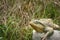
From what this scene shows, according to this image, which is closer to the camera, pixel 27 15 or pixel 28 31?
pixel 28 31

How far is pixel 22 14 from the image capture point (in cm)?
431

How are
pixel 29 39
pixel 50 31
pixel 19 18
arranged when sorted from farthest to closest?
pixel 19 18, pixel 29 39, pixel 50 31

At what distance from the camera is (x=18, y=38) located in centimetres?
395

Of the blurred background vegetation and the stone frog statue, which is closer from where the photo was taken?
the stone frog statue

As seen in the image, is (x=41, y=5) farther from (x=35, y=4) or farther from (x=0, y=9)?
(x=0, y=9)

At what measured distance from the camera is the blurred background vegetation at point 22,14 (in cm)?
395

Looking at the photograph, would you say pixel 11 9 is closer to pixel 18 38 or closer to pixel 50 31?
pixel 18 38

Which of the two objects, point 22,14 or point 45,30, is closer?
point 45,30

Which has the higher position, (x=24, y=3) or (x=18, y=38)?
(x=24, y=3)

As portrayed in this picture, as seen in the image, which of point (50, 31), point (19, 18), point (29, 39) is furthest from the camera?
point (19, 18)

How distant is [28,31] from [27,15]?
45cm

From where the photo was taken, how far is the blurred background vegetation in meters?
3.95

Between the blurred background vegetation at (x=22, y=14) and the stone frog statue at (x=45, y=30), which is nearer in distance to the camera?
the stone frog statue at (x=45, y=30)

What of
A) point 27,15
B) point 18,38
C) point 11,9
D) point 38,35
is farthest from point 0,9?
point 38,35
